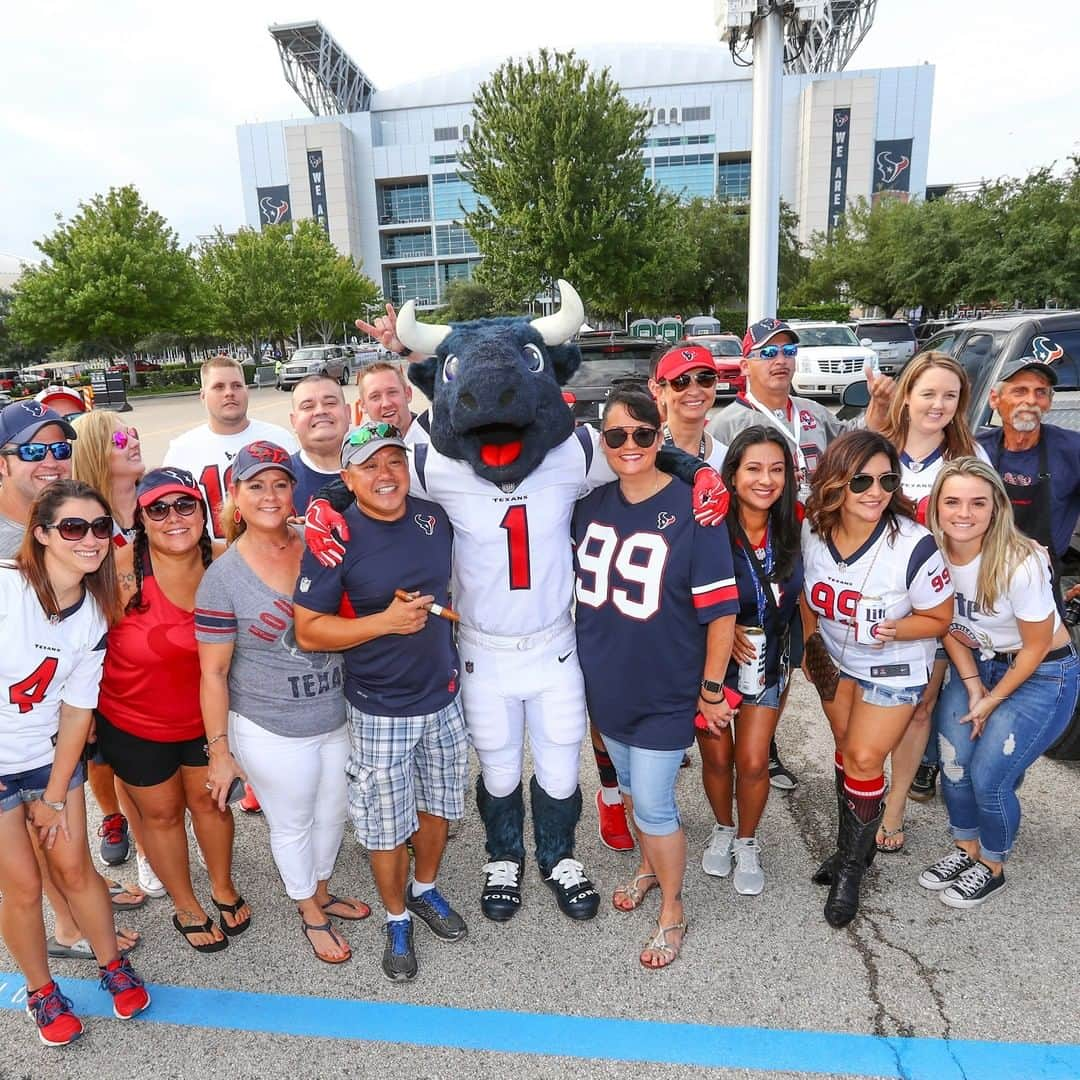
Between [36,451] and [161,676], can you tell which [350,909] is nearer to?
[161,676]

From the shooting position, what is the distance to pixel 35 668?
2445 millimetres

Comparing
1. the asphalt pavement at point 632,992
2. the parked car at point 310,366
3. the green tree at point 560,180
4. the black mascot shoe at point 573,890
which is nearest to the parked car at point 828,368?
the green tree at point 560,180

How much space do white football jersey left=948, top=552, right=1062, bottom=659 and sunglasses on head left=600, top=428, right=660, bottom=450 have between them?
1.31m

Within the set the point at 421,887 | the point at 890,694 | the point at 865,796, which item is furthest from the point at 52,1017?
the point at 890,694

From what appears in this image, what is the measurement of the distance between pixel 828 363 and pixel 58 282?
1028 inches

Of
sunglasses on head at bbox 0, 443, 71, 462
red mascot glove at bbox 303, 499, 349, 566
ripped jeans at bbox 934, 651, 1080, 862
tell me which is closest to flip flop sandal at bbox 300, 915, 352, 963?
red mascot glove at bbox 303, 499, 349, 566

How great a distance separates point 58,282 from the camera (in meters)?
27.4

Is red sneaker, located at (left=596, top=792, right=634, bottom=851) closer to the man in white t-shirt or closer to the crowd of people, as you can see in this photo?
the crowd of people

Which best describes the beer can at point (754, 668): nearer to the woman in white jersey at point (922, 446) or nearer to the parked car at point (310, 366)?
the woman in white jersey at point (922, 446)

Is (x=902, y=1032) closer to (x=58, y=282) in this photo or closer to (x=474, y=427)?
(x=474, y=427)

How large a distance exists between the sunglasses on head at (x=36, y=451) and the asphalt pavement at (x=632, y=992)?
190 centimetres

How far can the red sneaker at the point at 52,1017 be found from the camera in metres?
2.55

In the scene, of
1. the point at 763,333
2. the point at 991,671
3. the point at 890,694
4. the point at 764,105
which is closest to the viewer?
the point at 890,694

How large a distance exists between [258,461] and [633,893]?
2213mm
